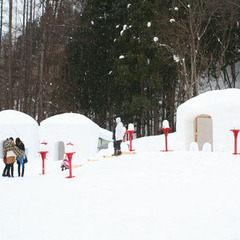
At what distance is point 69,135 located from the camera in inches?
714

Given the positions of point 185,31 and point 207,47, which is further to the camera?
point 207,47

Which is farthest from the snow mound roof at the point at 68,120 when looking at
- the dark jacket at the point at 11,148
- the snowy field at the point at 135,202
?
the snowy field at the point at 135,202

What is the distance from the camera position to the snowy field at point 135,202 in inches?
195

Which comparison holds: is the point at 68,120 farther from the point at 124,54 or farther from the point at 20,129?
the point at 124,54

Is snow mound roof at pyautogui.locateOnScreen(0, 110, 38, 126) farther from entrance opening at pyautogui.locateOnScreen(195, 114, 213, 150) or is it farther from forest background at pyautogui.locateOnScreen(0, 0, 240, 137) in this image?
entrance opening at pyautogui.locateOnScreen(195, 114, 213, 150)

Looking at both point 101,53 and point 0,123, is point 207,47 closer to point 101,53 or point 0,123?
point 101,53

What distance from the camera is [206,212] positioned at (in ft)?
18.3

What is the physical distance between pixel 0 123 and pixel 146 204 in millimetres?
15061

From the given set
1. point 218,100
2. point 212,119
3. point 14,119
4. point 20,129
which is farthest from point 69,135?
point 218,100

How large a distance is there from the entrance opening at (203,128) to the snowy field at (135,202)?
4199 mm

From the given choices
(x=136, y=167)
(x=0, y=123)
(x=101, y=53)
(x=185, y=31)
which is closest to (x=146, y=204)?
(x=136, y=167)

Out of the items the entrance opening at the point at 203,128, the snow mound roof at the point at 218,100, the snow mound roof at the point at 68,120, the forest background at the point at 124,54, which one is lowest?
the entrance opening at the point at 203,128

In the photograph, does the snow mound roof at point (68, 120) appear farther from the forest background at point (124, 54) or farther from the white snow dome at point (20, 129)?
the forest background at point (124, 54)

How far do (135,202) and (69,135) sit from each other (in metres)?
12.2
